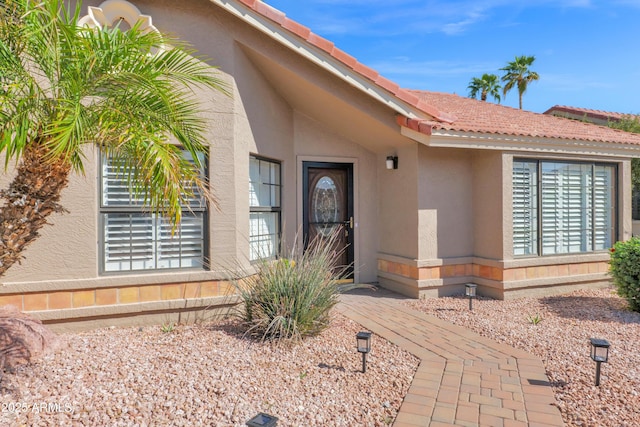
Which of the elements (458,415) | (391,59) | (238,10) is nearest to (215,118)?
(238,10)

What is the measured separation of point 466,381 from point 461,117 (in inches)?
237

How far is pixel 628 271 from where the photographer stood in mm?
6742

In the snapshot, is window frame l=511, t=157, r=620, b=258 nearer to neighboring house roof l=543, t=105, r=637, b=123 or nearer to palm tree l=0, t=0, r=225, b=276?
palm tree l=0, t=0, r=225, b=276

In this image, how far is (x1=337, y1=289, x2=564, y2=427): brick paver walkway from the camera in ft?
11.5

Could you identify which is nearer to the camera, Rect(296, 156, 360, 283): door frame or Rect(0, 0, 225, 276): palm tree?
Rect(0, 0, 225, 276): palm tree

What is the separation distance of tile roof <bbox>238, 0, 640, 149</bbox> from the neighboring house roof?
12.7m

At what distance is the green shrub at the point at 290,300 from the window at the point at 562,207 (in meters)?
4.90

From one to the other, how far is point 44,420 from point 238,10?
587 cm

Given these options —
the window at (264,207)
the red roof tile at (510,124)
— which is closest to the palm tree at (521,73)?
the red roof tile at (510,124)

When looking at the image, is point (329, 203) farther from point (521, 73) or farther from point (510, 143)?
point (521, 73)

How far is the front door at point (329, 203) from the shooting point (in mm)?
8992

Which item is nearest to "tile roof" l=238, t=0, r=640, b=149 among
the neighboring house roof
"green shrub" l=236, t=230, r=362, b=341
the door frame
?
the door frame

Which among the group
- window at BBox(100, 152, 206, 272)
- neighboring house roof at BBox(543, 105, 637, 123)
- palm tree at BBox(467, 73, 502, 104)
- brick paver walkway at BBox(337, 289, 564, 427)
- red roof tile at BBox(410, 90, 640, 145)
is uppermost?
palm tree at BBox(467, 73, 502, 104)

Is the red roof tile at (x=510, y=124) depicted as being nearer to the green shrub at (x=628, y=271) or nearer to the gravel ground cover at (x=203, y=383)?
the green shrub at (x=628, y=271)
